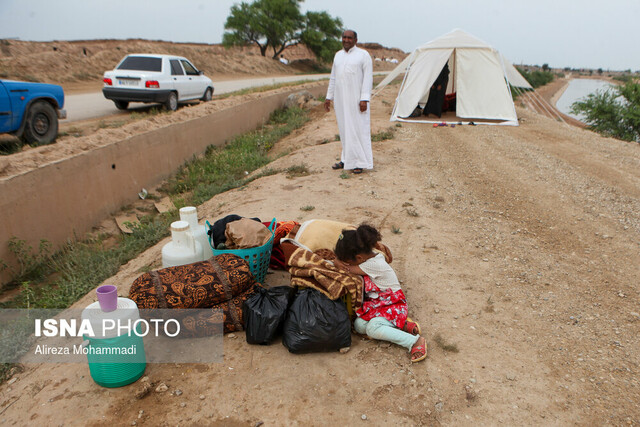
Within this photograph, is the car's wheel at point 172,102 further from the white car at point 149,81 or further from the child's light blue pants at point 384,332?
the child's light blue pants at point 384,332

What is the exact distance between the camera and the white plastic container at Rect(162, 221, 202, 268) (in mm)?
3234

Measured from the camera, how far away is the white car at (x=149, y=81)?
10219 millimetres

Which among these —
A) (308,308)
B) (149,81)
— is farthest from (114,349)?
(149,81)

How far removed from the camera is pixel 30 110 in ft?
22.3

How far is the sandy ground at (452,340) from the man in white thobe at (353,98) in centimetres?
56

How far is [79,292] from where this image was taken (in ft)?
13.4

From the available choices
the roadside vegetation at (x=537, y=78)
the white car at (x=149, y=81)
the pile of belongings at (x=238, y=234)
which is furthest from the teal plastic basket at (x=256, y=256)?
the roadside vegetation at (x=537, y=78)

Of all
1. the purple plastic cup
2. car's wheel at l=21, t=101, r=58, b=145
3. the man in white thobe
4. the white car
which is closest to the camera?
the purple plastic cup

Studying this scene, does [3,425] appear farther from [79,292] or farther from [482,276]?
[482,276]

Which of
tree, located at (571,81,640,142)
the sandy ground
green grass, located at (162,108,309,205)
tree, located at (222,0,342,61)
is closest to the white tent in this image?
green grass, located at (162,108,309,205)

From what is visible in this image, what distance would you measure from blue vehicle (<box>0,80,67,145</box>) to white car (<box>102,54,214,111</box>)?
Answer: 118 inches

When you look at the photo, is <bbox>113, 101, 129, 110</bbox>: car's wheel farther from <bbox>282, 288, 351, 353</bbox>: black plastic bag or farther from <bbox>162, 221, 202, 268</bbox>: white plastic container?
<bbox>282, 288, 351, 353</bbox>: black plastic bag

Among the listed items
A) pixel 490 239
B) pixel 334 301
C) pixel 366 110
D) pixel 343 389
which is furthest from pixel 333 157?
pixel 343 389

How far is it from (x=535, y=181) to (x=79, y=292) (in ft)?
20.4
